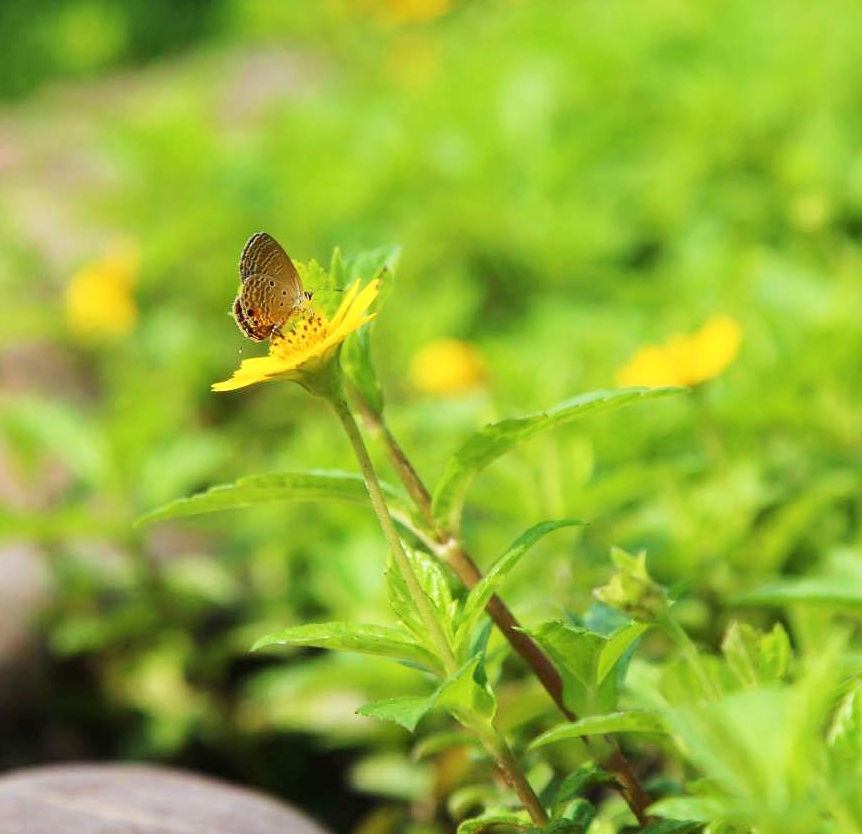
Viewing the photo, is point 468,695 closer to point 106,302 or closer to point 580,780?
point 580,780

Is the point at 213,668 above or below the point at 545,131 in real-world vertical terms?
below

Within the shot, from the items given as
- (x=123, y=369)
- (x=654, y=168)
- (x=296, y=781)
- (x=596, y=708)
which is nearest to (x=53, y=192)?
(x=123, y=369)

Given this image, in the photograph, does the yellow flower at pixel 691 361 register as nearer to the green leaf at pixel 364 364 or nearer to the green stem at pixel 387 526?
the green leaf at pixel 364 364

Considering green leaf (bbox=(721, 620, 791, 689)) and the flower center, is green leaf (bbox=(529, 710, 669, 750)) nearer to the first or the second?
green leaf (bbox=(721, 620, 791, 689))

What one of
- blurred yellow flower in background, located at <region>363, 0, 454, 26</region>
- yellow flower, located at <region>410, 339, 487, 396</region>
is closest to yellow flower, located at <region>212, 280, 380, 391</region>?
yellow flower, located at <region>410, 339, 487, 396</region>

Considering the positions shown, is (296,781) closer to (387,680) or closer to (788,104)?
(387,680)

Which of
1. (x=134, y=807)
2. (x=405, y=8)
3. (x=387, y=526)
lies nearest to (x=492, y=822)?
(x=387, y=526)
